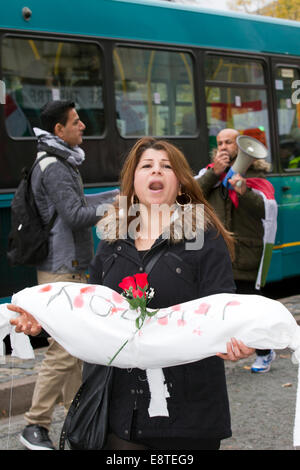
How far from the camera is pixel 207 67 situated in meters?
8.23

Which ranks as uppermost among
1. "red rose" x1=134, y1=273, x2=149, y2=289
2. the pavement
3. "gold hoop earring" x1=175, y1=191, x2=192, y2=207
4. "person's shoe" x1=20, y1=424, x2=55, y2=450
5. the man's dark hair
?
the man's dark hair

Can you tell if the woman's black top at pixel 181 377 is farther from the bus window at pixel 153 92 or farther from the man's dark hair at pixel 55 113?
the bus window at pixel 153 92

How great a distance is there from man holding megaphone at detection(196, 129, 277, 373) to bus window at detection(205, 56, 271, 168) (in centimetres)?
275

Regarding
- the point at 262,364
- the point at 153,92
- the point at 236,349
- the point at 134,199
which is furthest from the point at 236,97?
the point at 236,349

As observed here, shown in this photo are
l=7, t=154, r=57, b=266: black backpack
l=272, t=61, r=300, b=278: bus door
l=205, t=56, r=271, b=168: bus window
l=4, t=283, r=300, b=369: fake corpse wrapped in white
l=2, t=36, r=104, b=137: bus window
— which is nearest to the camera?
l=4, t=283, r=300, b=369: fake corpse wrapped in white

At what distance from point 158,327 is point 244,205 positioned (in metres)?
3.09

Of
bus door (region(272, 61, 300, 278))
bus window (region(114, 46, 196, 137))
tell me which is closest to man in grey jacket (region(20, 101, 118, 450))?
bus window (region(114, 46, 196, 137))

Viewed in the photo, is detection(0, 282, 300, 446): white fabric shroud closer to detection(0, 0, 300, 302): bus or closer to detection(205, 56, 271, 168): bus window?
detection(0, 0, 300, 302): bus

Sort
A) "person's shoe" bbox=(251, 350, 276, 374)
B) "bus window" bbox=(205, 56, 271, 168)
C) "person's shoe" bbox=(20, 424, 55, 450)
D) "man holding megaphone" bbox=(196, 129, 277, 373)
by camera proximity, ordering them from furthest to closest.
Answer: "bus window" bbox=(205, 56, 271, 168), "person's shoe" bbox=(251, 350, 276, 374), "man holding megaphone" bbox=(196, 129, 277, 373), "person's shoe" bbox=(20, 424, 55, 450)

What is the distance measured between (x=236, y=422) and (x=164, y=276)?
239 cm

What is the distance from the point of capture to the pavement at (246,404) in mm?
4395

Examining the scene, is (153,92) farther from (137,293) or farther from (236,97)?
(137,293)

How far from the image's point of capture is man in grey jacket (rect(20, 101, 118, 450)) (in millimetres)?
4207
